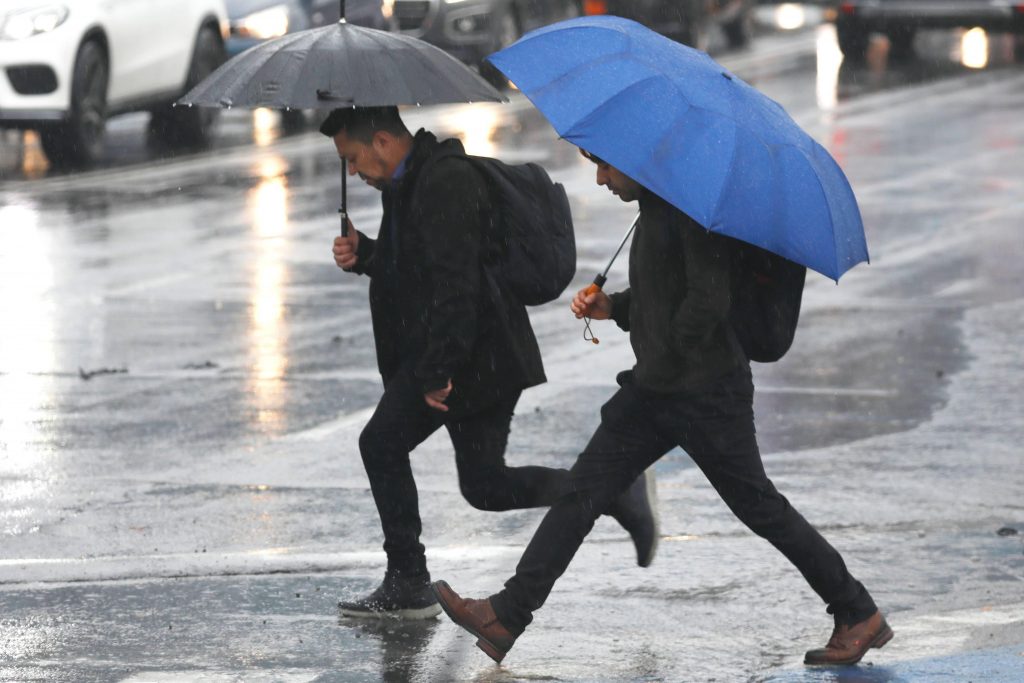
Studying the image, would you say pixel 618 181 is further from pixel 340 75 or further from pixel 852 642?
pixel 852 642

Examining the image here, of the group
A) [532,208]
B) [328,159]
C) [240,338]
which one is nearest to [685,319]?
[532,208]

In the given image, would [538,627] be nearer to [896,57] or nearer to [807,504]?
[807,504]

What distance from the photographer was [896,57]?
87.2 feet

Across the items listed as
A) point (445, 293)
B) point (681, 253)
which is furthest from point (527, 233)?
point (681, 253)

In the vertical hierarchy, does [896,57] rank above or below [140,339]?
below

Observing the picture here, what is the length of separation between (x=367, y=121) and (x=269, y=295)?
19.9 ft

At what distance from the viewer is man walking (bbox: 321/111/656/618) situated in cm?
560

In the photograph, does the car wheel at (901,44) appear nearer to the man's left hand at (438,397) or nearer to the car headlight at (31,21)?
the car headlight at (31,21)

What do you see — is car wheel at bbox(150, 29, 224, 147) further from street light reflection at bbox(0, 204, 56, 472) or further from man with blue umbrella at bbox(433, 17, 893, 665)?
man with blue umbrella at bbox(433, 17, 893, 665)

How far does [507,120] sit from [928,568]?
1436cm

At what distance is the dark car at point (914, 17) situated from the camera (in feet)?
78.6

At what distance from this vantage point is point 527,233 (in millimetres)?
5688

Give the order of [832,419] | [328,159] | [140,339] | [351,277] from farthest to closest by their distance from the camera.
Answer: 1. [328,159]
2. [351,277]
3. [140,339]
4. [832,419]

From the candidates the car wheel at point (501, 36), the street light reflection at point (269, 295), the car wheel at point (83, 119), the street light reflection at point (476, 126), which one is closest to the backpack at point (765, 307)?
the street light reflection at point (269, 295)
